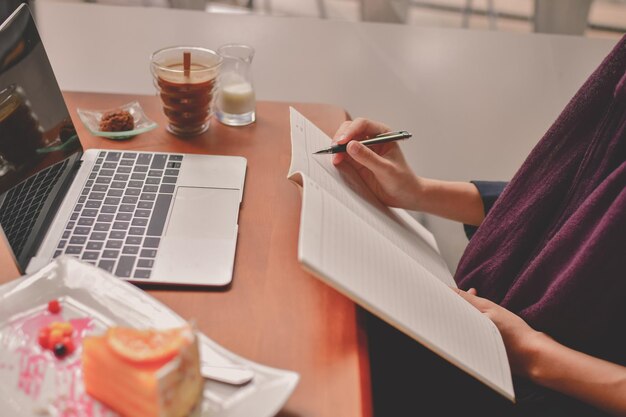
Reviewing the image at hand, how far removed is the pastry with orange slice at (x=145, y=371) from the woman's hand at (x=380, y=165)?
1.50 feet

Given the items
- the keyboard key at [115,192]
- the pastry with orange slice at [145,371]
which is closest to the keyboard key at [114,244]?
the keyboard key at [115,192]

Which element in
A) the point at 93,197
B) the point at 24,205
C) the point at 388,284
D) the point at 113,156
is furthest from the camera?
the point at 113,156

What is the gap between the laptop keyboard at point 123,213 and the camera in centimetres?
72

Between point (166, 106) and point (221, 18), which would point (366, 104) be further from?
point (166, 106)

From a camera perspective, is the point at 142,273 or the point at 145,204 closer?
the point at 142,273

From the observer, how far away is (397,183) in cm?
95

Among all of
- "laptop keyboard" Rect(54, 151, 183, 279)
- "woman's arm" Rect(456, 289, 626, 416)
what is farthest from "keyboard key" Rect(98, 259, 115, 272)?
"woman's arm" Rect(456, 289, 626, 416)

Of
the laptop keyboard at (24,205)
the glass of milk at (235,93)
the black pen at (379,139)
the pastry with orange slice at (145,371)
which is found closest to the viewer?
the pastry with orange slice at (145,371)

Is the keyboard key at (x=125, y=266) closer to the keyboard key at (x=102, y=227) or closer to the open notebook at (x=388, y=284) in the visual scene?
the keyboard key at (x=102, y=227)

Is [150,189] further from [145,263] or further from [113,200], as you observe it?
[145,263]

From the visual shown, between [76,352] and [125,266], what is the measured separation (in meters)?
0.14

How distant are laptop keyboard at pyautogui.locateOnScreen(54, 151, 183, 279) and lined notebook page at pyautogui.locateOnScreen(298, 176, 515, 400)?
0.78 ft

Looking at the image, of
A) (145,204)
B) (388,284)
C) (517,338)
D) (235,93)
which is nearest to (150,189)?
(145,204)

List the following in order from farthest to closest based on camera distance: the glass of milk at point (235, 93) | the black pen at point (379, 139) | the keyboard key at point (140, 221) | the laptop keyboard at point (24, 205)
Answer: the glass of milk at point (235, 93), the black pen at point (379, 139), the keyboard key at point (140, 221), the laptop keyboard at point (24, 205)
